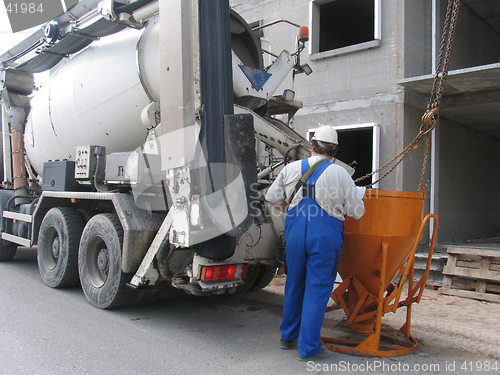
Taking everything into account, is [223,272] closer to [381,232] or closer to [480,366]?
[381,232]

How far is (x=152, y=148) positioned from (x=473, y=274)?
4578 millimetres

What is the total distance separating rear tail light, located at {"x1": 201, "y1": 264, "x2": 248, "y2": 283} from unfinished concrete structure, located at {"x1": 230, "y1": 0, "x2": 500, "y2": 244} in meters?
3.43

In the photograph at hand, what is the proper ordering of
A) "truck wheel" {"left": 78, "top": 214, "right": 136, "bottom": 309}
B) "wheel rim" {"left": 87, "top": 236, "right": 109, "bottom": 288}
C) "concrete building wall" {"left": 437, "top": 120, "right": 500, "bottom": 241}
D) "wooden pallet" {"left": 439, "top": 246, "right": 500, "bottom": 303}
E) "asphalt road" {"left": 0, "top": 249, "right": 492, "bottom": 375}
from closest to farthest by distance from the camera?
"asphalt road" {"left": 0, "top": 249, "right": 492, "bottom": 375}
"truck wheel" {"left": 78, "top": 214, "right": 136, "bottom": 309}
"wheel rim" {"left": 87, "top": 236, "right": 109, "bottom": 288}
"wooden pallet" {"left": 439, "top": 246, "right": 500, "bottom": 303}
"concrete building wall" {"left": 437, "top": 120, "right": 500, "bottom": 241}

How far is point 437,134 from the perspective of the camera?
7438 millimetres

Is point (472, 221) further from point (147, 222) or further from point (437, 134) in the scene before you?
point (147, 222)

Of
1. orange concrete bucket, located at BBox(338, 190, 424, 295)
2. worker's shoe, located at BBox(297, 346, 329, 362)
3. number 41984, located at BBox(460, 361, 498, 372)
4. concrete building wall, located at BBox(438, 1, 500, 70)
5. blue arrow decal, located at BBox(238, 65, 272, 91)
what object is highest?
concrete building wall, located at BBox(438, 1, 500, 70)

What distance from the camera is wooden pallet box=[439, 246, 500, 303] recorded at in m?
5.53

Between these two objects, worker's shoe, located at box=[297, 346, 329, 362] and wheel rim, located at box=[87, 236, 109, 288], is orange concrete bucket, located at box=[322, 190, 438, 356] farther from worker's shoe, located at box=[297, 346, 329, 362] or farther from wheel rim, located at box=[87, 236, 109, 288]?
wheel rim, located at box=[87, 236, 109, 288]

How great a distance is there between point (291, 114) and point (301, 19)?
346 centimetres

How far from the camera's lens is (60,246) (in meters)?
5.20

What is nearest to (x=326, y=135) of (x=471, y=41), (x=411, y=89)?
(x=411, y=89)

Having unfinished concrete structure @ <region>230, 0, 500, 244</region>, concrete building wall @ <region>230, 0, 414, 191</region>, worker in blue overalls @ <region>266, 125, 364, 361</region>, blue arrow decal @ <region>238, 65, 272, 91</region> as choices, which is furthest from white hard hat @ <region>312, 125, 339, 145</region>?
concrete building wall @ <region>230, 0, 414, 191</region>

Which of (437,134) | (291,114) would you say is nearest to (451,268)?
(437,134)

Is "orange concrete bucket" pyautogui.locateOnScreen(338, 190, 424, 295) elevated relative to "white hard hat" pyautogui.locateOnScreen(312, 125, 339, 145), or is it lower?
lower
